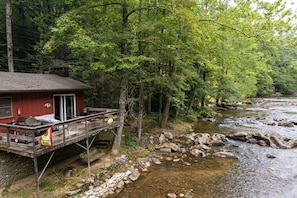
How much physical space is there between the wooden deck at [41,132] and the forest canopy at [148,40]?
260cm

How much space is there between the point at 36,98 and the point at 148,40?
6.45 m

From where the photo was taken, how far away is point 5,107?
8375 mm

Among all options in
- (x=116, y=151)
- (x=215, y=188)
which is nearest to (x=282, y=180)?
(x=215, y=188)

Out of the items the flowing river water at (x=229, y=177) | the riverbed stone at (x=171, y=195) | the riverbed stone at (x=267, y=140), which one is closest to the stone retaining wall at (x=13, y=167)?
the flowing river water at (x=229, y=177)

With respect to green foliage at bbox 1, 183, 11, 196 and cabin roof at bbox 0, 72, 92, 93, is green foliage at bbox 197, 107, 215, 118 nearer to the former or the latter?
cabin roof at bbox 0, 72, 92, 93

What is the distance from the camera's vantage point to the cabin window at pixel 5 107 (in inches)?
324

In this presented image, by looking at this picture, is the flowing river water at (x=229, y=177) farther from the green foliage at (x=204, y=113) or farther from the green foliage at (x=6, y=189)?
the green foliage at (x=204, y=113)

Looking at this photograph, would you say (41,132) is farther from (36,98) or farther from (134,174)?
(134,174)

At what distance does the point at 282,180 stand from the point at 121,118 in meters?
8.31

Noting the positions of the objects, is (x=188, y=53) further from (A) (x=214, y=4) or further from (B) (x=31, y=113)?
(B) (x=31, y=113)

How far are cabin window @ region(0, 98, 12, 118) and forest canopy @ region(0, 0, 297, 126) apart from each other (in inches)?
141

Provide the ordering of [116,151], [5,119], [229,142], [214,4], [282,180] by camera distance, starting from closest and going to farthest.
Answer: [5,119] < [282,180] < [116,151] < [229,142] < [214,4]

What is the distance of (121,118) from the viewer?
36.4 ft

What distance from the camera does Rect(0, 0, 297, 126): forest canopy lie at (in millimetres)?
9867
